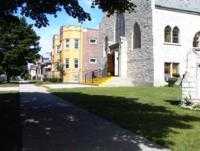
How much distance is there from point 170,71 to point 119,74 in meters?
5.67

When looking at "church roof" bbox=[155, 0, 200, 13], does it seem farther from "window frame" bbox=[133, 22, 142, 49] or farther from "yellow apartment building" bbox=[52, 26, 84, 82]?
"yellow apartment building" bbox=[52, 26, 84, 82]

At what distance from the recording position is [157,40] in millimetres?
38812

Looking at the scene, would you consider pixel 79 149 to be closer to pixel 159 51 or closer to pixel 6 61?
pixel 159 51

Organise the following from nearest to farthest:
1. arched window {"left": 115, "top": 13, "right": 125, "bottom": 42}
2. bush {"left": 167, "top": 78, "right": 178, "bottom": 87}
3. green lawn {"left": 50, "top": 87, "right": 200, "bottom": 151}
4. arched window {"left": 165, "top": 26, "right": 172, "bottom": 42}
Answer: green lawn {"left": 50, "top": 87, "right": 200, "bottom": 151} < bush {"left": 167, "top": 78, "right": 178, "bottom": 87} < arched window {"left": 165, "top": 26, "right": 172, "bottom": 42} < arched window {"left": 115, "top": 13, "right": 125, "bottom": 42}

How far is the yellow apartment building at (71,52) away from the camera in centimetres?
6291

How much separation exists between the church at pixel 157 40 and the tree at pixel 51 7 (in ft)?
72.2

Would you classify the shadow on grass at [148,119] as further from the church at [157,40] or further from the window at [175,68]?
the window at [175,68]

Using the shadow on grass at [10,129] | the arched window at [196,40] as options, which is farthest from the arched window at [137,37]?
the shadow on grass at [10,129]

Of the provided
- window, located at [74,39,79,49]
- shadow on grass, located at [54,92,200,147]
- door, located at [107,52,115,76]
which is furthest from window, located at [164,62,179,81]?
window, located at [74,39,79,49]

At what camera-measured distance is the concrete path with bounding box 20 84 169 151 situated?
32.0 feet

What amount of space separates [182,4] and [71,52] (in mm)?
26583

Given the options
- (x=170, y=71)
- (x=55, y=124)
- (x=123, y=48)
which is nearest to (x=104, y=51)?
(x=123, y=48)

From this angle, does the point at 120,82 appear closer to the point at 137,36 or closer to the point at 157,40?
the point at 137,36

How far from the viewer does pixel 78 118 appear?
1468cm
